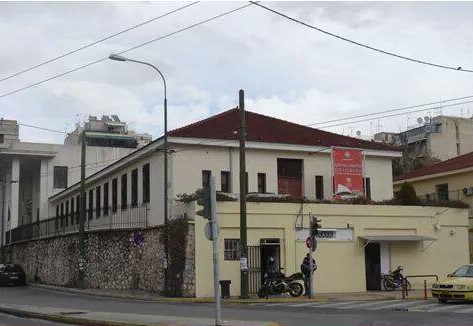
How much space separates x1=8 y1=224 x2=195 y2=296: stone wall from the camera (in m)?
30.9

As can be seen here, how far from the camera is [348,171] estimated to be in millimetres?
35156

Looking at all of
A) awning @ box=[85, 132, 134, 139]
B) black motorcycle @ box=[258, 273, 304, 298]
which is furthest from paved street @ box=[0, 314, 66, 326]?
awning @ box=[85, 132, 134, 139]

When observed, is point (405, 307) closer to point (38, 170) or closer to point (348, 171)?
point (348, 171)

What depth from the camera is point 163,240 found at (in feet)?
99.7

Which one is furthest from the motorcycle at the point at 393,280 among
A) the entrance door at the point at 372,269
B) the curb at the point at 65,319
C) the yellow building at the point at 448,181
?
the curb at the point at 65,319

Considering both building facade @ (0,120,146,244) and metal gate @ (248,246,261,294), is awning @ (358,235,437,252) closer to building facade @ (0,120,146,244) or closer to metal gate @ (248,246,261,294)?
metal gate @ (248,246,261,294)

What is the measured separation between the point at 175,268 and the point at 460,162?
25.1 m

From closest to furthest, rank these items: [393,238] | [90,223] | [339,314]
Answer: [339,314]
[393,238]
[90,223]

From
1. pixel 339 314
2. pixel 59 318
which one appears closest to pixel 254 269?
pixel 339 314

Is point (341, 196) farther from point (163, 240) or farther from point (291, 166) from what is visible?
point (163, 240)

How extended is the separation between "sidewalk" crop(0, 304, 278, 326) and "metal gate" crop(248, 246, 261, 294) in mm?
11060

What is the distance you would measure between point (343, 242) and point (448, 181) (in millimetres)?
16555

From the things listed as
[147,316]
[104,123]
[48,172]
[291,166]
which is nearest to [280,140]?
[291,166]

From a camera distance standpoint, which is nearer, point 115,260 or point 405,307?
point 405,307
